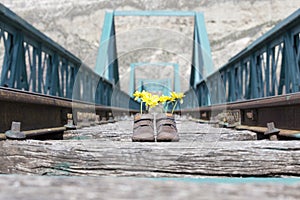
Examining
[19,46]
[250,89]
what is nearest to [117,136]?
[19,46]

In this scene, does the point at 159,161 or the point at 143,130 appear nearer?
the point at 159,161

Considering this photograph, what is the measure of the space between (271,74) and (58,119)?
5117mm

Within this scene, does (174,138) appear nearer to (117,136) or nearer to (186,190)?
(117,136)

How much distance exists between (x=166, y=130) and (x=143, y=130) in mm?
127

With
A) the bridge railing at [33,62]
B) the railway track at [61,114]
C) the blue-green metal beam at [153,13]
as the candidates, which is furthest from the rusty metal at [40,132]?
the blue-green metal beam at [153,13]

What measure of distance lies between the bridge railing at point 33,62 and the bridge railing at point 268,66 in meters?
2.73

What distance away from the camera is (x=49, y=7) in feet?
284

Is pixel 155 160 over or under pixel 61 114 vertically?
under

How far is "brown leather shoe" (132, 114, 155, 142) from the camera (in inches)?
85.9

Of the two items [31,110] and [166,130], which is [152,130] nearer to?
[166,130]

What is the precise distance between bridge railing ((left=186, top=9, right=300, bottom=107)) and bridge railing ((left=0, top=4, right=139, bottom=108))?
2.73 m

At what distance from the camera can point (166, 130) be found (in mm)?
2260

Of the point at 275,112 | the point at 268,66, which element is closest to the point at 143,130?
the point at 275,112

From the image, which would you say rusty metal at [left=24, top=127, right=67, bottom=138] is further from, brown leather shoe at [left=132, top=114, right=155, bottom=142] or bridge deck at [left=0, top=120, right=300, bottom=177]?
bridge deck at [left=0, top=120, right=300, bottom=177]
